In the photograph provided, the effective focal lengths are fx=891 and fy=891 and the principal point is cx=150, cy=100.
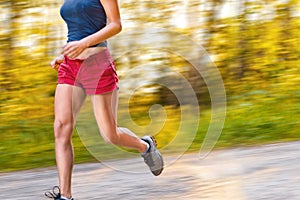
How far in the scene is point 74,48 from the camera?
4.86m

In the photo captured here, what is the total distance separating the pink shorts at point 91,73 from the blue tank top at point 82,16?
0.48 feet

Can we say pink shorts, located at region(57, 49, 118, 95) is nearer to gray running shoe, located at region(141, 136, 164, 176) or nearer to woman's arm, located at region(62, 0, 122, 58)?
woman's arm, located at region(62, 0, 122, 58)

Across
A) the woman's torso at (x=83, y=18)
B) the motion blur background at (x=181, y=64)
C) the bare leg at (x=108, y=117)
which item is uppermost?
the woman's torso at (x=83, y=18)

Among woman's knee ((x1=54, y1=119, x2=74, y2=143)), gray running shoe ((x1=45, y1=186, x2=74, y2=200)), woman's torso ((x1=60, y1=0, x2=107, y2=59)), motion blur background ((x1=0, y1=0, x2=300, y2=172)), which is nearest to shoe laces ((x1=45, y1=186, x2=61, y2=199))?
gray running shoe ((x1=45, y1=186, x2=74, y2=200))

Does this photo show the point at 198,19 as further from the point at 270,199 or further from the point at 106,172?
the point at 270,199

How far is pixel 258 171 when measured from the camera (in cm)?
588

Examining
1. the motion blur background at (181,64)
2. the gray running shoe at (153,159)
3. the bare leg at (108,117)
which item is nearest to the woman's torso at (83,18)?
the bare leg at (108,117)

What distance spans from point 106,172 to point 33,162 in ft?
2.62

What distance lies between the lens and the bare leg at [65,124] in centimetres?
498

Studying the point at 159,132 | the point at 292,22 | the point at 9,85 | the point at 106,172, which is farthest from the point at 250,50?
the point at 106,172

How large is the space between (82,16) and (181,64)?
10.8ft

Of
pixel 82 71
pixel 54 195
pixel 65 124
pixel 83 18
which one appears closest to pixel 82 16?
pixel 83 18

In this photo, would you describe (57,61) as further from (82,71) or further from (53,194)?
(53,194)

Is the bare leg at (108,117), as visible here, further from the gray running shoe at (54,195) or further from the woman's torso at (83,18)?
the gray running shoe at (54,195)
